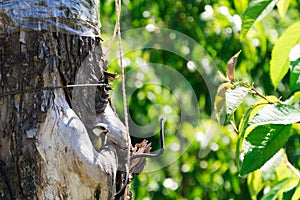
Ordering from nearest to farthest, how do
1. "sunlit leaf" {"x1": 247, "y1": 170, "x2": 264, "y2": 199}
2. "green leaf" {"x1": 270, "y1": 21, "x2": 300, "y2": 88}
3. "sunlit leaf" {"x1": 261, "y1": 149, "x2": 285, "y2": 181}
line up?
"green leaf" {"x1": 270, "y1": 21, "x2": 300, "y2": 88}, "sunlit leaf" {"x1": 261, "y1": 149, "x2": 285, "y2": 181}, "sunlit leaf" {"x1": 247, "y1": 170, "x2": 264, "y2": 199}

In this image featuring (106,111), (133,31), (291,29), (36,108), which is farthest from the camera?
(133,31)

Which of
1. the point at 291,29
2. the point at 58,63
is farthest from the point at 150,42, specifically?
the point at 58,63

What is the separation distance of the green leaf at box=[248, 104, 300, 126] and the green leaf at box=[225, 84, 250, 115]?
61mm

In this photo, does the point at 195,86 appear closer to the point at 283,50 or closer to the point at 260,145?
the point at 283,50

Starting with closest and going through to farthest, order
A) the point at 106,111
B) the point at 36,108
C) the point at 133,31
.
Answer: the point at 36,108, the point at 106,111, the point at 133,31

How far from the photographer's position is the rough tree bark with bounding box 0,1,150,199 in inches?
43.6

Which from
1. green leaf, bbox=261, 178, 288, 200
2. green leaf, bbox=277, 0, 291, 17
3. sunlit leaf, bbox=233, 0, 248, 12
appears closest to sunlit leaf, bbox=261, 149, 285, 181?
green leaf, bbox=261, 178, 288, 200

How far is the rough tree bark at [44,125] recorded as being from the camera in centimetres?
111

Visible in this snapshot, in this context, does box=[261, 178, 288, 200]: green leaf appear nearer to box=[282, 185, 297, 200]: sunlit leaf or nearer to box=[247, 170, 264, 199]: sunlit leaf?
box=[282, 185, 297, 200]: sunlit leaf

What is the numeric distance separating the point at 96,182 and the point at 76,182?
32 millimetres

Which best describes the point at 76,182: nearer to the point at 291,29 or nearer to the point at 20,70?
the point at 20,70

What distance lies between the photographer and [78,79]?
117cm

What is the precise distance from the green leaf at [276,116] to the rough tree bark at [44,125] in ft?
0.80

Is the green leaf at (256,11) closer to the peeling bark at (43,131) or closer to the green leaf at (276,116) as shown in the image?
the green leaf at (276,116)
